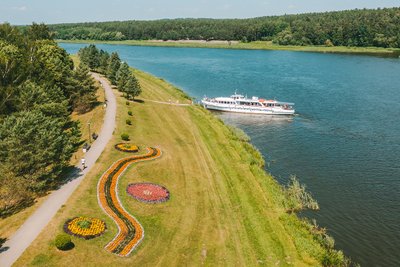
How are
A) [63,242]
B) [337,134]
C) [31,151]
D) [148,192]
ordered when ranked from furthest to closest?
[337,134], [148,192], [31,151], [63,242]

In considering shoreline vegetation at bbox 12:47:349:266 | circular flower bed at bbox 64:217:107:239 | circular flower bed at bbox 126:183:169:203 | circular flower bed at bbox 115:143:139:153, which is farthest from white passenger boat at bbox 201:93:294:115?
circular flower bed at bbox 64:217:107:239

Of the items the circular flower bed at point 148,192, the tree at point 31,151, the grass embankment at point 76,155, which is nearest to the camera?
the grass embankment at point 76,155

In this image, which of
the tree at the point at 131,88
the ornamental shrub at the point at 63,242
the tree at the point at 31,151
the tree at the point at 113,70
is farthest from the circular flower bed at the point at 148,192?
the tree at the point at 113,70

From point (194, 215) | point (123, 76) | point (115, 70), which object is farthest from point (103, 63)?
point (194, 215)

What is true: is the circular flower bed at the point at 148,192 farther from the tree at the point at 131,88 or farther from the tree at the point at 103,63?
the tree at the point at 103,63

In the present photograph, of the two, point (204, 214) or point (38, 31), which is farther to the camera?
point (38, 31)

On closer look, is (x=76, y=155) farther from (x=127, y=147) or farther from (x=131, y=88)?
(x=131, y=88)
